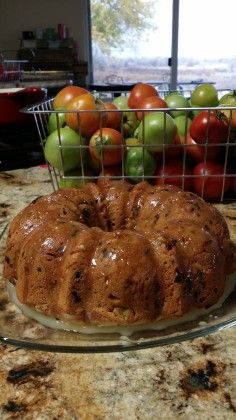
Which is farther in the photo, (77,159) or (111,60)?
(111,60)

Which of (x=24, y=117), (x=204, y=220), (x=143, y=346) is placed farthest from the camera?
(x=24, y=117)

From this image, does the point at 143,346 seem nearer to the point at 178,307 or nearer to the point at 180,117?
the point at 178,307

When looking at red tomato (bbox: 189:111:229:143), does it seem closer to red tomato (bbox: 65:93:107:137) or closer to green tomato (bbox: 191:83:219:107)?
green tomato (bbox: 191:83:219:107)

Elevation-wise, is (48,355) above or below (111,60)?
below

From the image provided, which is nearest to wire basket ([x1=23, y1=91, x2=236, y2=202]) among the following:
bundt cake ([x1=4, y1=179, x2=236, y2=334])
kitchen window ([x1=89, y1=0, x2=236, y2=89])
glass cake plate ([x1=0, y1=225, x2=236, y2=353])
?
bundt cake ([x1=4, y1=179, x2=236, y2=334])

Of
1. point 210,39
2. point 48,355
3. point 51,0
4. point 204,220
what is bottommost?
point 48,355

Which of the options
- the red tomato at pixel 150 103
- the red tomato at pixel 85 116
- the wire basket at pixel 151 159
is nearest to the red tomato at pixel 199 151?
the wire basket at pixel 151 159

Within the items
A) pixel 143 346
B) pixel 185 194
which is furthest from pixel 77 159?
pixel 143 346

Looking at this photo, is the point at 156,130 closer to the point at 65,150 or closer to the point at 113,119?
the point at 113,119
